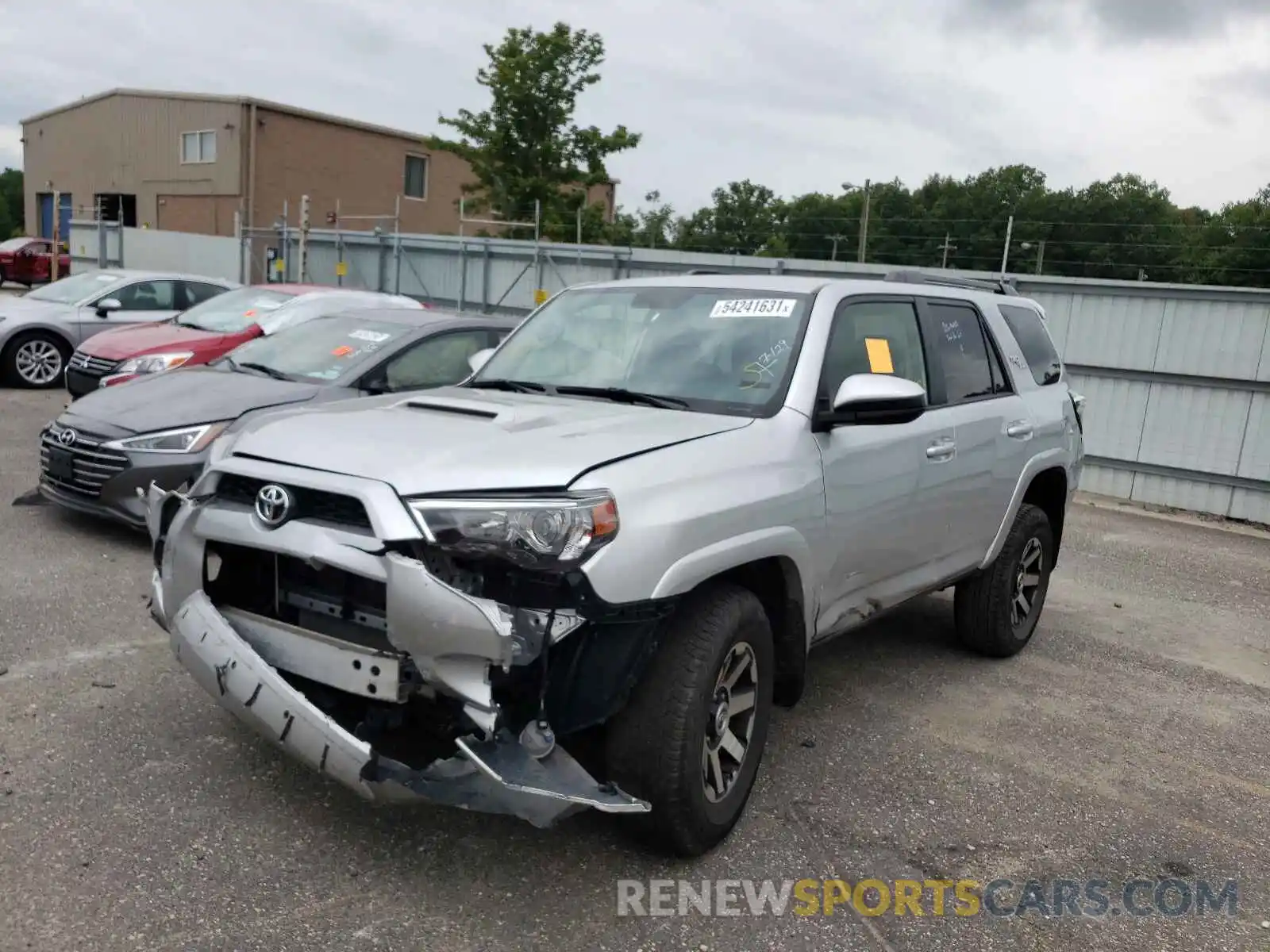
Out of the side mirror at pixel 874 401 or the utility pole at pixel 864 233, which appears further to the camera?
the utility pole at pixel 864 233

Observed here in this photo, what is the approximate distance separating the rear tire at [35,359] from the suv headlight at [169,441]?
7181 millimetres

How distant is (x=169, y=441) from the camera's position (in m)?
6.27

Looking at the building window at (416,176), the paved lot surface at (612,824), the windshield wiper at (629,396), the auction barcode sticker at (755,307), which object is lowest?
the paved lot surface at (612,824)

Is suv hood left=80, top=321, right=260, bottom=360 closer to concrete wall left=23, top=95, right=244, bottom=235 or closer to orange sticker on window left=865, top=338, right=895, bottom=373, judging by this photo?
orange sticker on window left=865, top=338, right=895, bottom=373

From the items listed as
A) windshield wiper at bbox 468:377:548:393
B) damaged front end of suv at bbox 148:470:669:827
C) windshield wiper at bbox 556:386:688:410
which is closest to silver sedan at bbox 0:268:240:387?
windshield wiper at bbox 468:377:548:393

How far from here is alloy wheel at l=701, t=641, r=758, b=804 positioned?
3.35 meters

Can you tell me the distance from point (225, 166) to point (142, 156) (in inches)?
221

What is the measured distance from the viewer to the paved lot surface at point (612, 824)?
3021 millimetres

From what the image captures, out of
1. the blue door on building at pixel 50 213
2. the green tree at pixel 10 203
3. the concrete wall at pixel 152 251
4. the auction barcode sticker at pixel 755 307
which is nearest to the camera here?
the auction barcode sticker at pixel 755 307

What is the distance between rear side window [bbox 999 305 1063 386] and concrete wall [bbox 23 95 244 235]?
32.9m

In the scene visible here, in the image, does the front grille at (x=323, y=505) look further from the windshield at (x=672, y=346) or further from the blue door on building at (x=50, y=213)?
the blue door on building at (x=50, y=213)

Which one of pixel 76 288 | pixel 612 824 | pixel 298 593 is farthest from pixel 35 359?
pixel 612 824

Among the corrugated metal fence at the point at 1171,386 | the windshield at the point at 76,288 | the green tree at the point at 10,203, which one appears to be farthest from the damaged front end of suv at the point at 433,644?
the green tree at the point at 10,203

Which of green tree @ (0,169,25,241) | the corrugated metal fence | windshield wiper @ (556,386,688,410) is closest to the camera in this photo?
windshield wiper @ (556,386,688,410)
